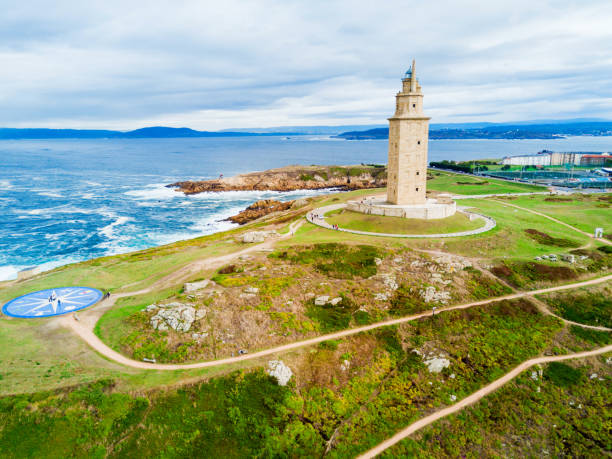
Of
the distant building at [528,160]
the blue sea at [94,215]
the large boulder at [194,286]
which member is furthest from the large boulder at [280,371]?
the distant building at [528,160]

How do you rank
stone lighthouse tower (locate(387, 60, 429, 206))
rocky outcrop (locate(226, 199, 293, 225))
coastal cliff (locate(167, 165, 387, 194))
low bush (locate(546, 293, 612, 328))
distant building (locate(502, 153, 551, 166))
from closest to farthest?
low bush (locate(546, 293, 612, 328)) < stone lighthouse tower (locate(387, 60, 429, 206)) < rocky outcrop (locate(226, 199, 293, 225)) < coastal cliff (locate(167, 165, 387, 194)) < distant building (locate(502, 153, 551, 166))

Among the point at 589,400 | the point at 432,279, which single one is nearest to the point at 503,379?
the point at 589,400

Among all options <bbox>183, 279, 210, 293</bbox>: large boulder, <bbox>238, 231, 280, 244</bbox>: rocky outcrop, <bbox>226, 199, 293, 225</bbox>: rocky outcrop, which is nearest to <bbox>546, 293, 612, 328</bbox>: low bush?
<bbox>238, 231, 280, 244</bbox>: rocky outcrop

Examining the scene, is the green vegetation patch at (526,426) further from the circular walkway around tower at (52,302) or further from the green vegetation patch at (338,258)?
the circular walkway around tower at (52,302)

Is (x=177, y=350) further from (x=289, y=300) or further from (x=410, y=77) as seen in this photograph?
(x=410, y=77)

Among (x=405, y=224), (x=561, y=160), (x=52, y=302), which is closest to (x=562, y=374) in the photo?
(x=405, y=224)

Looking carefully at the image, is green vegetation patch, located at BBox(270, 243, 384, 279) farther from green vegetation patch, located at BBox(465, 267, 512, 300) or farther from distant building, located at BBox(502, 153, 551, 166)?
distant building, located at BBox(502, 153, 551, 166)
